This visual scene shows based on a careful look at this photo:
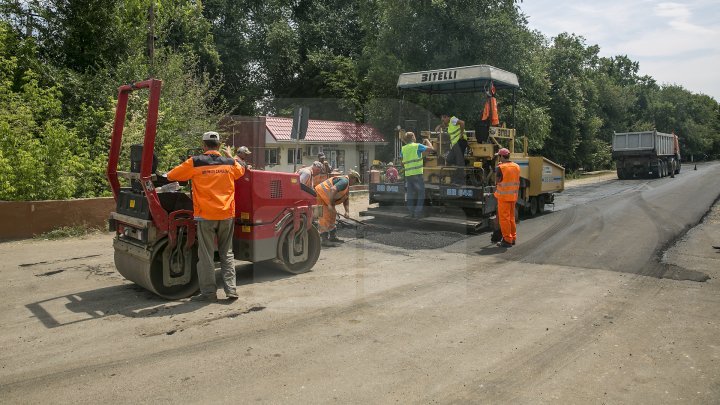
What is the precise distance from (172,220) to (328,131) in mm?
21625

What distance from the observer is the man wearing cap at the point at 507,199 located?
920 centimetres

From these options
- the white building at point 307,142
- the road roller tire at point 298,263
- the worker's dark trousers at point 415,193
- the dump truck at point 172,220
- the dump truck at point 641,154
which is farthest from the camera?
the dump truck at point 641,154

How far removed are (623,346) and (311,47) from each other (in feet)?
108

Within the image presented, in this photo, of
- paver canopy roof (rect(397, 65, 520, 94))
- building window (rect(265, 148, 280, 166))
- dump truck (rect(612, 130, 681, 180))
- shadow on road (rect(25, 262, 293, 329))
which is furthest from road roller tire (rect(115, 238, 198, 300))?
dump truck (rect(612, 130, 681, 180))

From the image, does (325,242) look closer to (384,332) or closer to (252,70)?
(384,332)

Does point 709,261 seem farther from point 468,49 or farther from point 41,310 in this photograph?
point 468,49

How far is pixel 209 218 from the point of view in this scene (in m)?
5.73

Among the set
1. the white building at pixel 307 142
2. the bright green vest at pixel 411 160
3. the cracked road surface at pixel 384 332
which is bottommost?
the cracked road surface at pixel 384 332

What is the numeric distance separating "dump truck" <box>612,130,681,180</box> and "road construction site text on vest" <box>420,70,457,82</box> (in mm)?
20046

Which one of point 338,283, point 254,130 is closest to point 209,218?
point 338,283

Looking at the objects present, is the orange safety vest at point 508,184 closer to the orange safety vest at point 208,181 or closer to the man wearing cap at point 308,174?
the man wearing cap at point 308,174

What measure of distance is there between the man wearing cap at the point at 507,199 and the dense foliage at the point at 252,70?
10.7 feet

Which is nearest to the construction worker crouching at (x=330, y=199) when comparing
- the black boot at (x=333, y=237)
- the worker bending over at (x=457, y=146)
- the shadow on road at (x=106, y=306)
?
the black boot at (x=333, y=237)

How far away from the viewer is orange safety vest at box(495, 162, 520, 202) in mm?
9172
